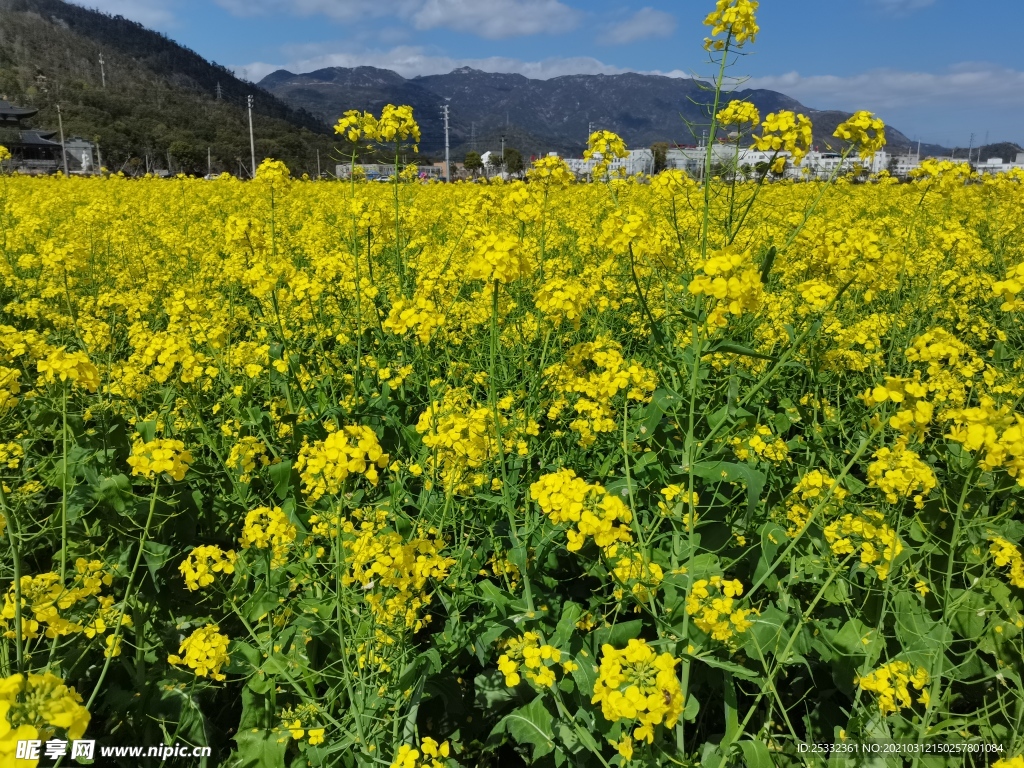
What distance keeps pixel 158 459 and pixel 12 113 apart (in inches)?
2838

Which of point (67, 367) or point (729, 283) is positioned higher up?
point (729, 283)

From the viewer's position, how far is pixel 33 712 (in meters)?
0.99

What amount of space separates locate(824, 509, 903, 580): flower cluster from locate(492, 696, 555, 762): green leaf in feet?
3.15

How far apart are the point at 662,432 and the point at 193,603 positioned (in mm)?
1893

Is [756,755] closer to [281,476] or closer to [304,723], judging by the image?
[304,723]

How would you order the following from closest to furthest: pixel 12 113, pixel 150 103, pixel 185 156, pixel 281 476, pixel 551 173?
pixel 281 476, pixel 551 173, pixel 185 156, pixel 12 113, pixel 150 103

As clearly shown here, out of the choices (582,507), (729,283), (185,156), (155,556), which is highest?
(185,156)

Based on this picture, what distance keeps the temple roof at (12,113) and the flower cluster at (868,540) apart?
72.2 meters

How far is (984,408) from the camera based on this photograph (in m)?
1.65

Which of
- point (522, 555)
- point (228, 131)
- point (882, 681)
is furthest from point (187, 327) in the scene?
point (228, 131)

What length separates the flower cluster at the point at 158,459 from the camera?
1.72 metres

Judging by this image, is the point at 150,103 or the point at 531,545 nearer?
the point at 531,545

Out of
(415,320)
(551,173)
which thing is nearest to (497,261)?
(415,320)

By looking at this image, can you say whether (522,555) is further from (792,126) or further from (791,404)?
(792,126)
